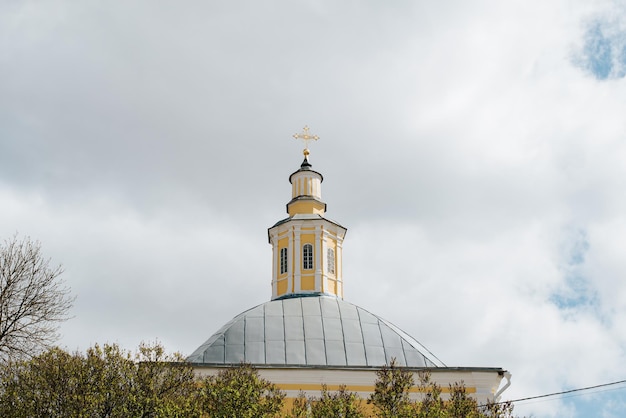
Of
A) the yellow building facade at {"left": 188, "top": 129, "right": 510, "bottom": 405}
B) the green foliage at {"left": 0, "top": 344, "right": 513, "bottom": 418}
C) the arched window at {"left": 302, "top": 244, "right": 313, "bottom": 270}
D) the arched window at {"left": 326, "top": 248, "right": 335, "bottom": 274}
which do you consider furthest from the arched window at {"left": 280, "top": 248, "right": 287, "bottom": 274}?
the green foliage at {"left": 0, "top": 344, "right": 513, "bottom": 418}

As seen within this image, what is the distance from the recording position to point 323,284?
1050 inches

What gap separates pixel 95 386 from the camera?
49.4 feet

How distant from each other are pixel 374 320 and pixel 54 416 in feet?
35.3

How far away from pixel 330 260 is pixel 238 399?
541 inches

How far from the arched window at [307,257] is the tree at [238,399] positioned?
12.4m

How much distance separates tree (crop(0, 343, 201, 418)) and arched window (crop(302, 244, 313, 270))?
38.7 feet

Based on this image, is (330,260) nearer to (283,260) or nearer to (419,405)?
(283,260)

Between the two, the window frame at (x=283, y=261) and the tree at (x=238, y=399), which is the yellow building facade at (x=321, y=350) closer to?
the window frame at (x=283, y=261)

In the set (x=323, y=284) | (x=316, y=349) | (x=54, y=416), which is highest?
(x=323, y=284)

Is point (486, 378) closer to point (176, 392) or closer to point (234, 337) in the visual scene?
point (234, 337)

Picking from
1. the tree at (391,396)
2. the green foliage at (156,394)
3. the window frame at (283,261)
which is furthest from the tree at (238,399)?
the window frame at (283,261)

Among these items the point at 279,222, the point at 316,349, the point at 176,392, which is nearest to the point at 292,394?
the point at 316,349

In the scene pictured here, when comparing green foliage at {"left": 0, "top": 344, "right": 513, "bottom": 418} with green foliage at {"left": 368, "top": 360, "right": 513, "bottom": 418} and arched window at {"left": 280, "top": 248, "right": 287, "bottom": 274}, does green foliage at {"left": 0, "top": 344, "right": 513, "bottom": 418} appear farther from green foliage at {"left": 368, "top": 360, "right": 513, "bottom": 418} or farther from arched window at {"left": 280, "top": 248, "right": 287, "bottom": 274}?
arched window at {"left": 280, "top": 248, "right": 287, "bottom": 274}

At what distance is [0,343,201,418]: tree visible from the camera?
48.2ft
